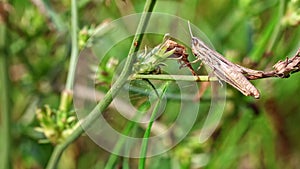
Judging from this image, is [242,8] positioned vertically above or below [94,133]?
above

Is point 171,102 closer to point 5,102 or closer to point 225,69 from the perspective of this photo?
point 5,102

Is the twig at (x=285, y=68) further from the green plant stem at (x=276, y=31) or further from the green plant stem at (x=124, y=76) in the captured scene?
the green plant stem at (x=276, y=31)

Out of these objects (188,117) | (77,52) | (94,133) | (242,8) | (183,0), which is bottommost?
(94,133)

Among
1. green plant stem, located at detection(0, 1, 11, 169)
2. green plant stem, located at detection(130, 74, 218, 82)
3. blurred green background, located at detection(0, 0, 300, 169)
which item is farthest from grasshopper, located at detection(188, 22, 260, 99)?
green plant stem, located at detection(0, 1, 11, 169)

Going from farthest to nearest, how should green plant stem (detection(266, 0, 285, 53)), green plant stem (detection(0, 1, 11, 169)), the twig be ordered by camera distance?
green plant stem (detection(0, 1, 11, 169)), green plant stem (detection(266, 0, 285, 53)), the twig

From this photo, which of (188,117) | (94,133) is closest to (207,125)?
(188,117)

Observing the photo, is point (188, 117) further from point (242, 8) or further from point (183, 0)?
point (183, 0)

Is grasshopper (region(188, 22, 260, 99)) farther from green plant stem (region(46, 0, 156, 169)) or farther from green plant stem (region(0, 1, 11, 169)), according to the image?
green plant stem (region(0, 1, 11, 169))

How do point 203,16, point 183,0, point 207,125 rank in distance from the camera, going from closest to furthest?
point 207,125, point 183,0, point 203,16
